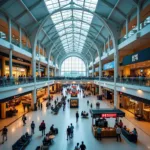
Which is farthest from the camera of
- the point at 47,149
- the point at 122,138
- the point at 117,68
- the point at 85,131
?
the point at 117,68

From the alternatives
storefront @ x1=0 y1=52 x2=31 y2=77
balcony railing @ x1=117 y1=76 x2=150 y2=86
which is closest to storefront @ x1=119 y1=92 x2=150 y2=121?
balcony railing @ x1=117 y1=76 x2=150 y2=86

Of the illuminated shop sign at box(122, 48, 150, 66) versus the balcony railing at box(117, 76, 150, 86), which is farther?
the illuminated shop sign at box(122, 48, 150, 66)

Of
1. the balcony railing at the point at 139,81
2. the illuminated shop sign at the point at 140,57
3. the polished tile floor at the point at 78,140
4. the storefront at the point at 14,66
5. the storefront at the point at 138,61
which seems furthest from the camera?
the storefront at the point at 14,66

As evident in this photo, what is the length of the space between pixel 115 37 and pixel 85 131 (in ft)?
48.2

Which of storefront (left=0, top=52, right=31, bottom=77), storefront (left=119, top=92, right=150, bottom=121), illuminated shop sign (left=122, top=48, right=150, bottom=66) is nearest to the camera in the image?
illuminated shop sign (left=122, top=48, right=150, bottom=66)

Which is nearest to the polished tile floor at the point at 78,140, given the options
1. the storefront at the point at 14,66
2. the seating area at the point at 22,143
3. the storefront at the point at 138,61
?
the seating area at the point at 22,143

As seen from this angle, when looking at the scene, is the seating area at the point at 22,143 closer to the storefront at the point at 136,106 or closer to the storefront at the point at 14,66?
the storefront at the point at 136,106

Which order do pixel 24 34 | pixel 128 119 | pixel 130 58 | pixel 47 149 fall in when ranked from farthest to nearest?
1. pixel 24 34
2. pixel 128 119
3. pixel 130 58
4. pixel 47 149

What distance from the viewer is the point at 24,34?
86.2ft

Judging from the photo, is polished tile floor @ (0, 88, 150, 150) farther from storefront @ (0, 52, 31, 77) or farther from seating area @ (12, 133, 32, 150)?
storefront @ (0, 52, 31, 77)

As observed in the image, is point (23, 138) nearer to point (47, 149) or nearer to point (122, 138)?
point (47, 149)

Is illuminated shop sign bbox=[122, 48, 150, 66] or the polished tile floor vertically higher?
illuminated shop sign bbox=[122, 48, 150, 66]

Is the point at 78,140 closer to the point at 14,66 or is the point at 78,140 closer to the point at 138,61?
the point at 138,61

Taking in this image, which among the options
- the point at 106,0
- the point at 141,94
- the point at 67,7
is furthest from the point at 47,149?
the point at 67,7
